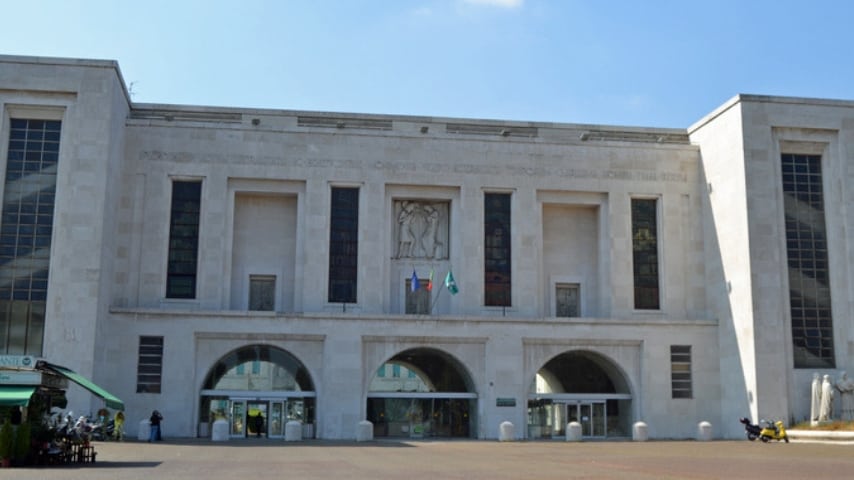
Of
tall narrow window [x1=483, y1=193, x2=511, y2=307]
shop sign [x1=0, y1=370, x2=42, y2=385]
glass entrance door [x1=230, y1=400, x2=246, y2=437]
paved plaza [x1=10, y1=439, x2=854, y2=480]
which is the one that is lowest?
paved plaza [x1=10, y1=439, x2=854, y2=480]

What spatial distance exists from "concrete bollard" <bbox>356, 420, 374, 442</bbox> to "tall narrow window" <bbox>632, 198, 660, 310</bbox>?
14381mm

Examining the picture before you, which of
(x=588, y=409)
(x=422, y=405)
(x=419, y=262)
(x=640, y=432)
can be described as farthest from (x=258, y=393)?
(x=640, y=432)

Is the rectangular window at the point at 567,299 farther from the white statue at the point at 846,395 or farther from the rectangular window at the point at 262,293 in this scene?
the rectangular window at the point at 262,293

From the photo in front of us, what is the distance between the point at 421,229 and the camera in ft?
151

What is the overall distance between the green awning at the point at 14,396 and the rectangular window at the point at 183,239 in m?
19.1

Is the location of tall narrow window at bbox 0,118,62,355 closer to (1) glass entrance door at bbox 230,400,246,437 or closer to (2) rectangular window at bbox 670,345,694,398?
(1) glass entrance door at bbox 230,400,246,437

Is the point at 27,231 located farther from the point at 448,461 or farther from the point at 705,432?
the point at 705,432

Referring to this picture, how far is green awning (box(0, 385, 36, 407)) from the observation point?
2330cm

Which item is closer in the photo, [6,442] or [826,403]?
[6,442]

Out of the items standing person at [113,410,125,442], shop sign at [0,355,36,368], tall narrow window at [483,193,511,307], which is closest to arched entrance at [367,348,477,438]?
tall narrow window at [483,193,511,307]

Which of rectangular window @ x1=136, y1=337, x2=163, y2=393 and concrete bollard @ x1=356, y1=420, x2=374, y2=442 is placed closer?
concrete bollard @ x1=356, y1=420, x2=374, y2=442

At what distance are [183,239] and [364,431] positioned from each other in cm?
1210

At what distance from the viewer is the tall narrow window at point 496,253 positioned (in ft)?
147

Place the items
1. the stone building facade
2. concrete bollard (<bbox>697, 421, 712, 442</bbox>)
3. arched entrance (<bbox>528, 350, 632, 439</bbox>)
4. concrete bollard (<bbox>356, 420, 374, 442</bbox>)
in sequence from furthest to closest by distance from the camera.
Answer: arched entrance (<bbox>528, 350, 632, 439</bbox>), concrete bollard (<bbox>697, 421, 712, 442</bbox>), the stone building facade, concrete bollard (<bbox>356, 420, 374, 442</bbox>)
